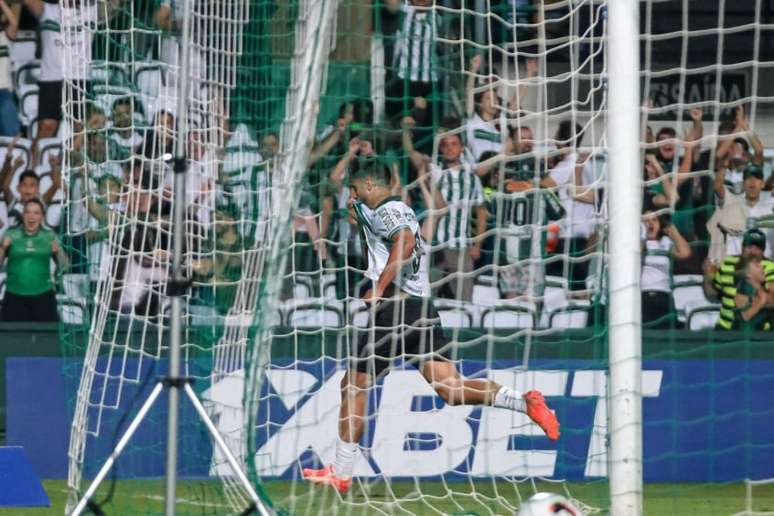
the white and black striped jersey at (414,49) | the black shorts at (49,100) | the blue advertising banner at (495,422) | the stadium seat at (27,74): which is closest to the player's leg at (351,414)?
the blue advertising banner at (495,422)

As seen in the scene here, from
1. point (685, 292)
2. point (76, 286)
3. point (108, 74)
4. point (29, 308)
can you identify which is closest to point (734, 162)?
point (685, 292)

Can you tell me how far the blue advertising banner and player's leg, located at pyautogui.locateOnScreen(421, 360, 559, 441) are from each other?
94cm

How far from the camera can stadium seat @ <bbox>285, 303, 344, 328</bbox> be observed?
30.6 feet

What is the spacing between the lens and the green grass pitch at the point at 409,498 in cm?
783

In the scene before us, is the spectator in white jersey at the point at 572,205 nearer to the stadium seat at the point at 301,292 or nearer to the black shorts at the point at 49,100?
the stadium seat at the point at 301,292

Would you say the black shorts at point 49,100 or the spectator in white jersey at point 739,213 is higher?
the black shorts at point 49,100

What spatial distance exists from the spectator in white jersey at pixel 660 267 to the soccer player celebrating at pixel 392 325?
2117 mm

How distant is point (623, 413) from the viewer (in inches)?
204

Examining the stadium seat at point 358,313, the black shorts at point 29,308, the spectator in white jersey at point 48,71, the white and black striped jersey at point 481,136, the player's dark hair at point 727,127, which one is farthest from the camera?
the spectator in white jersey at point 48,71

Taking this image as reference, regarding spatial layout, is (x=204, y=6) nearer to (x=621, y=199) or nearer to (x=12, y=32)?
(x=621, y=199)

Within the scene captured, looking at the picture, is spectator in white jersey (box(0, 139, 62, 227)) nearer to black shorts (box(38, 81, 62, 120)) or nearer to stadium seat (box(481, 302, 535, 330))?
black shorts (box(38, 81, 62, 120))

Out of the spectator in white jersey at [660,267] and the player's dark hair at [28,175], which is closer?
the spectator in white jersey at [660,267]

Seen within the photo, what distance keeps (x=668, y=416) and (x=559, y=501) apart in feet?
14.9

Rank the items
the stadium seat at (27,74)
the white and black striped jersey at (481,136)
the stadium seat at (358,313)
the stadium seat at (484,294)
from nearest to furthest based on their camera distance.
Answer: the white and black striped jersey at (481,136) → the stadium seat at (358,313) → the stadium seat at (484,294) → the stadium seat at (27,74)
